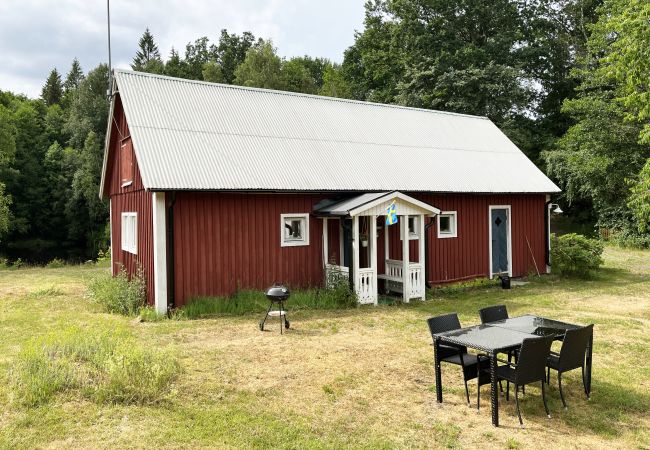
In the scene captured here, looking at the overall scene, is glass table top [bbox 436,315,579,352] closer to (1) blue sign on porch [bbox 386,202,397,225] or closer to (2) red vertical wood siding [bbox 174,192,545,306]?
(1) blue sign on porch [bbox 386,202,397,225]

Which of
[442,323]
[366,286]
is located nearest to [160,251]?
[366,286]

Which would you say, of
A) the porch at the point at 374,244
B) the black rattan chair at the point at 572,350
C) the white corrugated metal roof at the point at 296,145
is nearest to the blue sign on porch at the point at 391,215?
the porch at the point at 374,244

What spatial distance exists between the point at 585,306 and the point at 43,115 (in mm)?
50530

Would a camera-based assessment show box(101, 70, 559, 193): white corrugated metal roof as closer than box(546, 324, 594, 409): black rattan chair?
No

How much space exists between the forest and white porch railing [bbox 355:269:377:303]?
43.0ft

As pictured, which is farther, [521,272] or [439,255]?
[521,272]

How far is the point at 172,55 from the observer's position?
49344 millimetres

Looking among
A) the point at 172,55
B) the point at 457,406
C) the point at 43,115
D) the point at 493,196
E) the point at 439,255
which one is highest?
the point at 172,55

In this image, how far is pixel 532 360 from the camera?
5238 millimetres

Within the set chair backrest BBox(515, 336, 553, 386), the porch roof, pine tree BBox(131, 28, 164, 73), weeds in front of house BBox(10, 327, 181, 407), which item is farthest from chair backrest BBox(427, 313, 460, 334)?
pine tree BBox(131, 28, 164, 73)

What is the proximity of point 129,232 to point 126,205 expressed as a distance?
852mm

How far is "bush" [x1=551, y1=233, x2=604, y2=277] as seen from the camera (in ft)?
51.0

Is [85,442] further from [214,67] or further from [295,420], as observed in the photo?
[214,67]

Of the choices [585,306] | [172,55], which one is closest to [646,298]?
[585,306]
